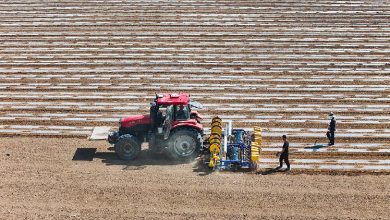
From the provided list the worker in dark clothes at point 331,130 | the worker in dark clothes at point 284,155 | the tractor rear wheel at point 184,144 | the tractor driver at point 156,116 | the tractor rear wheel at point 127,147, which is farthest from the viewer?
the worker in dark clothes at point 331,130

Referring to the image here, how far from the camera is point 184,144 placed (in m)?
15.7

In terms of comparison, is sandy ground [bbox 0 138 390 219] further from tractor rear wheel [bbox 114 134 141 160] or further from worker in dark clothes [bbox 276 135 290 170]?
worker in dark clothes [bbox 276 135 290 170]

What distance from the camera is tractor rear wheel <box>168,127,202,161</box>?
15.6m

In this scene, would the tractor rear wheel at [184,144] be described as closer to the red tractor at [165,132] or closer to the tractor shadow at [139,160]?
the red tractor at [165,132]

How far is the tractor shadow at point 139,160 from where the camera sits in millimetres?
15711

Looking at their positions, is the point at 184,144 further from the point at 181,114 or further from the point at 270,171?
the point at 270,171

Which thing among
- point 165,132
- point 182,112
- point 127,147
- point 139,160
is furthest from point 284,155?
point 127,147

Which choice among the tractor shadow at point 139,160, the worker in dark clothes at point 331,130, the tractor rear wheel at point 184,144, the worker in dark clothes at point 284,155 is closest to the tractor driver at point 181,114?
the tractor rear wheel at point 184,144

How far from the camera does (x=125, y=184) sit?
1449 centimetres

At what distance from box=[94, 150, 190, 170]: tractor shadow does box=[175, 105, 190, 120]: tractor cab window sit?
4.15 feet

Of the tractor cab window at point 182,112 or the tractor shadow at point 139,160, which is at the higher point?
the tractor cab window at point 182,112

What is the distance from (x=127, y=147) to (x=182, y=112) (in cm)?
186

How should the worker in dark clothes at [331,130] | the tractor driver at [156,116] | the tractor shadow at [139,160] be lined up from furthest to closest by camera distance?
1. the worker in dark clothes at [331,130]
2. the tractor driver at [156,116]
3. the tractor shadow at [139,160]

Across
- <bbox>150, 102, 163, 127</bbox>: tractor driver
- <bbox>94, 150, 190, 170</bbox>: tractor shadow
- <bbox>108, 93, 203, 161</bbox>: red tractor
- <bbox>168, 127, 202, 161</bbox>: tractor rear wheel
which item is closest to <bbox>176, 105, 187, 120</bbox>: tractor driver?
<bbox>108, 93, 203, 161</bbox>: red tractor
